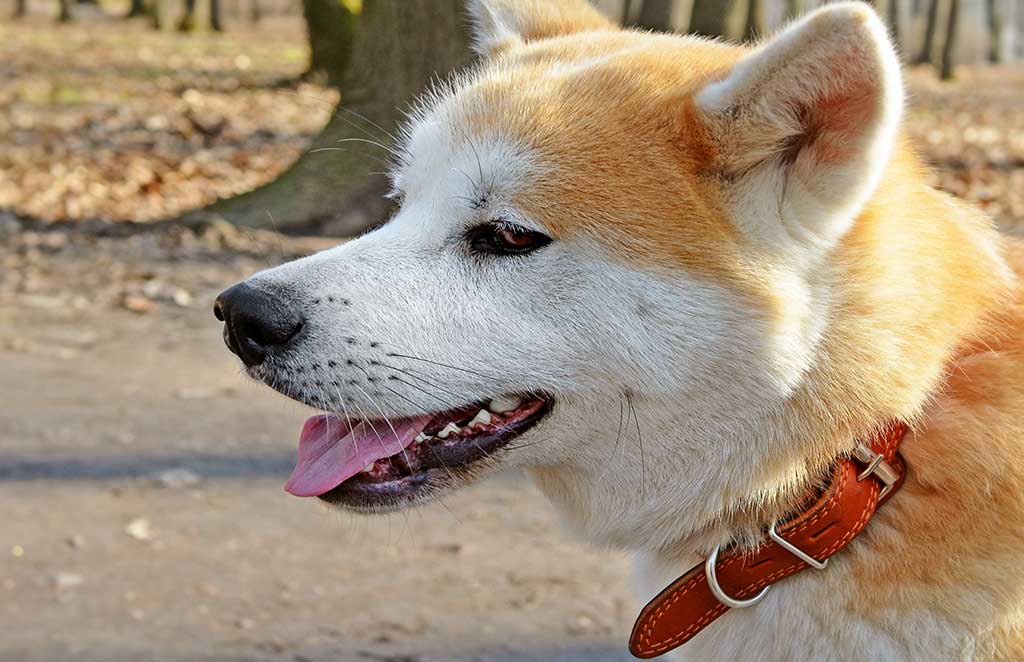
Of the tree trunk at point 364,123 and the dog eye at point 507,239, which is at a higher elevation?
the dog eye at point 507,239

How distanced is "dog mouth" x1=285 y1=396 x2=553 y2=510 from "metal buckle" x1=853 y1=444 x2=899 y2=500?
0.66m

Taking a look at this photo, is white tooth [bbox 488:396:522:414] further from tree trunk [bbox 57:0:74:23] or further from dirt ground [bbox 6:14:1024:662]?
tree trunk [bbox 57:0:74:23]

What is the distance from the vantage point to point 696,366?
7.84ft

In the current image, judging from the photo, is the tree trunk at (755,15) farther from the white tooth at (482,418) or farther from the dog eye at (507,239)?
the white tooth at (482,418)

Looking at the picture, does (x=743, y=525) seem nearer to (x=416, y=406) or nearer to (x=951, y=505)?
(x=951, y=505)

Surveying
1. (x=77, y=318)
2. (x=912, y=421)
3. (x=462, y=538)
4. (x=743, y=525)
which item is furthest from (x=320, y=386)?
(x=77, y=318)

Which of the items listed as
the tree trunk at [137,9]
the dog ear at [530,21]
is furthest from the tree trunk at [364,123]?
the tree trunk at [137,9]

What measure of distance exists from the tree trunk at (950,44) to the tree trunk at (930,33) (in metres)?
2.04

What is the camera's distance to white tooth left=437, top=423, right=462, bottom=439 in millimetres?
2592

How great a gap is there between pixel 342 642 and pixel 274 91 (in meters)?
12.4

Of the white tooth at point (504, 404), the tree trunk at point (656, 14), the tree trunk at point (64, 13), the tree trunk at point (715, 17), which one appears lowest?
the tree trunk at point (64, 13)

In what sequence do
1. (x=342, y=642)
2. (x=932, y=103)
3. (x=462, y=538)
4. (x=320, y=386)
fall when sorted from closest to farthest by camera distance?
(x=320, y=386) < (x=342, y=642) < (x=462, y=538) < (x=932, y=103)

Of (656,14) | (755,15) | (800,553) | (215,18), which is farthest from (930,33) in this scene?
(800,553)

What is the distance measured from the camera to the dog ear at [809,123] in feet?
7.04
